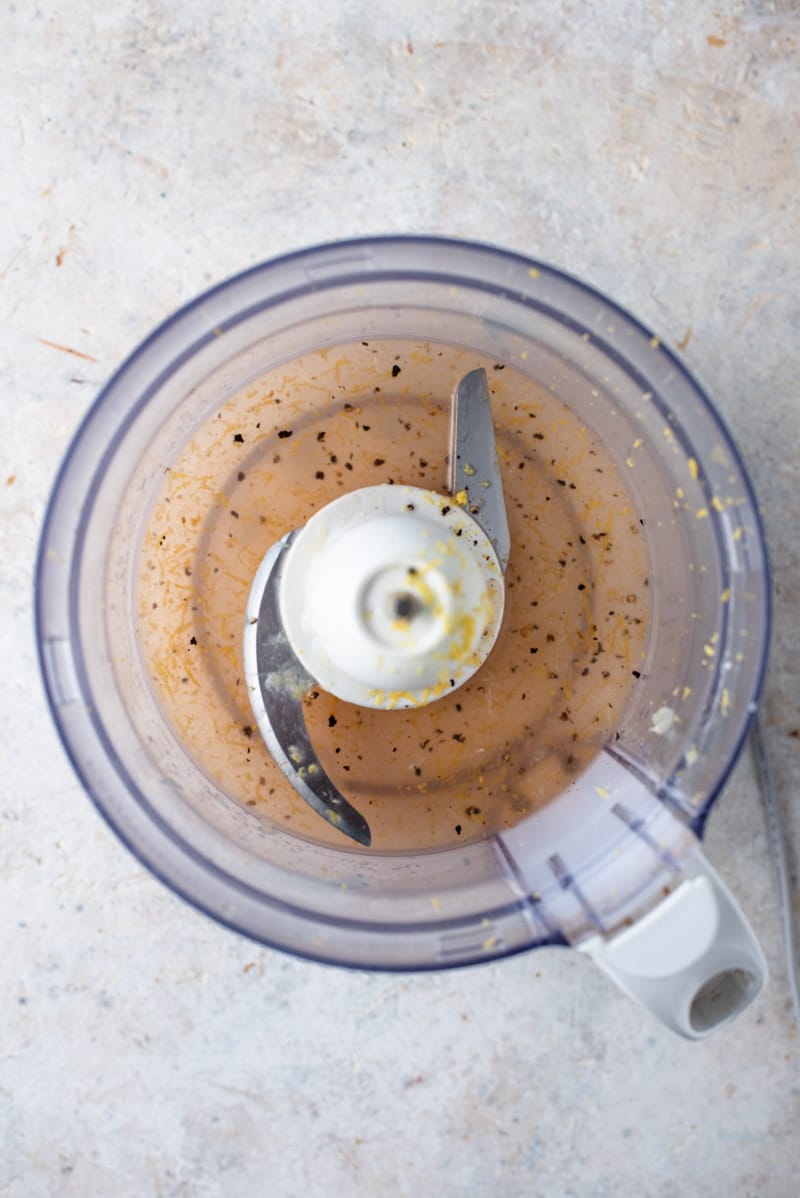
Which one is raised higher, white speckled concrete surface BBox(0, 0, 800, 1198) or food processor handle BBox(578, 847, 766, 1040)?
white speckled concrete surface BBox(0, 0, 800, 1198)

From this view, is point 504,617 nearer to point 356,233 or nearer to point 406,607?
point 406,607

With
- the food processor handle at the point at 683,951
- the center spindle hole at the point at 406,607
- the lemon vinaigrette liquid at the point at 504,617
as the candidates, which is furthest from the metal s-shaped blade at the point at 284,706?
the food processor handle at the point at 683,951

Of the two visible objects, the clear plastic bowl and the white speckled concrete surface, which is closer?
the clear plastic bowl

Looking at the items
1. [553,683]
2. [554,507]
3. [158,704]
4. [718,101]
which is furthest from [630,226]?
[158,704]

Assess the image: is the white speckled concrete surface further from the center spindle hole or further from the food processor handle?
the center spindle hole

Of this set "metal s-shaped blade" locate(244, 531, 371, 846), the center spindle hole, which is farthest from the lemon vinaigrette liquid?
the center spindle hole
